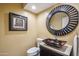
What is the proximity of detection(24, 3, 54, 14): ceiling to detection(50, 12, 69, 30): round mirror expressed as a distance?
146 mm

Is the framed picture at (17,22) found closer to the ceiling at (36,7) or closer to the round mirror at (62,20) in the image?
the ceiling at (36,7)

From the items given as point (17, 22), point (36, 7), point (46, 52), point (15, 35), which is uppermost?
point (36, 7)

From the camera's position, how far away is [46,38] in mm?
1281

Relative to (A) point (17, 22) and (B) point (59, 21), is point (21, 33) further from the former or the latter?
(B) point (59, 21)

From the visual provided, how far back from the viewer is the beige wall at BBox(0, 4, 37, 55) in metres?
1.24

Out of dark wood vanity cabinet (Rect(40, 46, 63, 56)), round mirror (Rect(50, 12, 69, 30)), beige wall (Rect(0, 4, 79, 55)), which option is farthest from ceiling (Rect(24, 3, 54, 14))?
dark wood vanity cabinet (Rect(40, 46, 63, 56))

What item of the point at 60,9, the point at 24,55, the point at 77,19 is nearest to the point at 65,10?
the point at 60,9

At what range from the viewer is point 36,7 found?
1288mm

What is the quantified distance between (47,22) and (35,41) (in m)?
0.25

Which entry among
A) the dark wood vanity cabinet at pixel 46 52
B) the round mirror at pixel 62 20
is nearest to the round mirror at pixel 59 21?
the round mirror at pixel 62 20

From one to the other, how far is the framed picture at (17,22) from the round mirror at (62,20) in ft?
0.86

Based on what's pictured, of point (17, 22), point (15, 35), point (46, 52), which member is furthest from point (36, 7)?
point (46, 52)

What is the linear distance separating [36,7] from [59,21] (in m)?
0.30

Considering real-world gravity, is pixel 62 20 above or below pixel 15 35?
above
